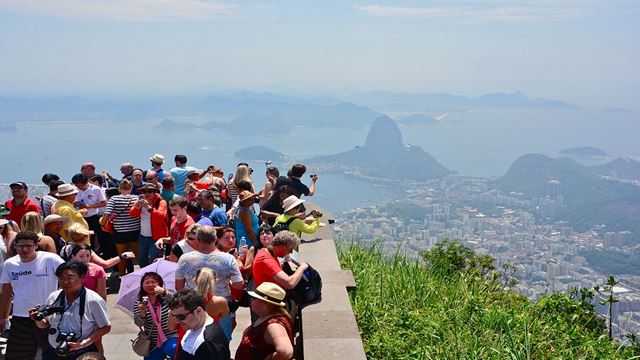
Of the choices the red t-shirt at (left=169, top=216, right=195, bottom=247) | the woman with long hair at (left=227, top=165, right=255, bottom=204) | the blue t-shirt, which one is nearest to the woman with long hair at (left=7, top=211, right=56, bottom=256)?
the red t-shirt at (left=169, top=216, right=195, bottom=247)

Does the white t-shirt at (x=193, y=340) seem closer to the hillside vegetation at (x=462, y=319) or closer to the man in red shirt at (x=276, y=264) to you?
the man in red shirt at (x=276, y=264)

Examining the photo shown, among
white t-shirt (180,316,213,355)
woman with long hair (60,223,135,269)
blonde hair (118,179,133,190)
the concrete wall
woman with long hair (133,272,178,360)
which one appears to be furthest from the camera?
blonde hair (118,179,133,190)

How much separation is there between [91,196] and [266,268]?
166 inches

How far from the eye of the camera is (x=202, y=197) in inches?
304

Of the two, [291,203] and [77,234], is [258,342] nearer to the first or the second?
[77,234]

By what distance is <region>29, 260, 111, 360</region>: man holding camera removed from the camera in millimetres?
5145

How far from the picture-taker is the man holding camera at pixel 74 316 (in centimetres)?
514

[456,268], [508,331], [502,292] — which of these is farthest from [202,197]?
[456,268]

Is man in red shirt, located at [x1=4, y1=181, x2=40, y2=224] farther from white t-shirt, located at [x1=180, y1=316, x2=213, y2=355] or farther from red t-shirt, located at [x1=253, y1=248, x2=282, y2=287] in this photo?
white t-shirt, located at [x1=180, y1=316, x2=213, y2=355]

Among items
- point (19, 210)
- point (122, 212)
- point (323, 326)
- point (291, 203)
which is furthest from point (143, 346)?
point (19, 210)

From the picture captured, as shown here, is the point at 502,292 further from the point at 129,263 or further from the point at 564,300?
the point at 129,263

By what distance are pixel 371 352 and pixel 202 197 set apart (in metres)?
2.58

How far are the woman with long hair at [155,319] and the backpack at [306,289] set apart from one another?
1.28 m

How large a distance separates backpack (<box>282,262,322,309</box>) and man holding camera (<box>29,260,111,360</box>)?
172 centimetres
